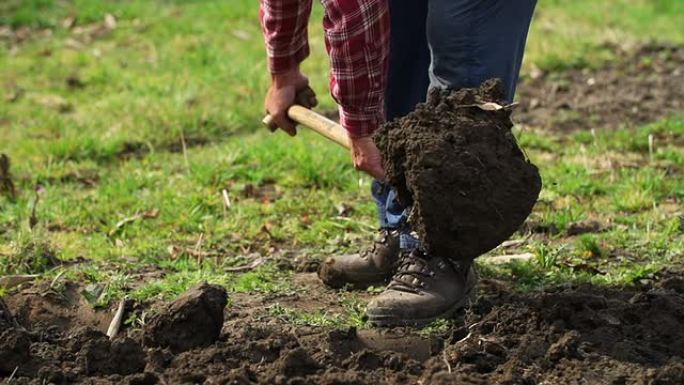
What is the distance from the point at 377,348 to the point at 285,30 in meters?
1.29

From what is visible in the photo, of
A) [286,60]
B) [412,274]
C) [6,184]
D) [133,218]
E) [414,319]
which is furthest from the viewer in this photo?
[6,184]

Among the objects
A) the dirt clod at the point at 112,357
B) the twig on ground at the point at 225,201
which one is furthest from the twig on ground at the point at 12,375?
the twig on ground at the point at 225,201

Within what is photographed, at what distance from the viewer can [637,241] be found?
554 centimetres

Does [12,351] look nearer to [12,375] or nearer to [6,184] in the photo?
[12,375]

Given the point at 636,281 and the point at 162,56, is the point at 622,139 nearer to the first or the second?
the point at 636,281

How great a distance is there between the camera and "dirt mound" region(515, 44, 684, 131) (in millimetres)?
7883

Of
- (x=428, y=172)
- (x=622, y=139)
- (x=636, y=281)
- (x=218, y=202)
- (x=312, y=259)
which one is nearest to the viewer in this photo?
(x=428, y=172)

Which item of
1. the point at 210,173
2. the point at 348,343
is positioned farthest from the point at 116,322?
the point at 210,173

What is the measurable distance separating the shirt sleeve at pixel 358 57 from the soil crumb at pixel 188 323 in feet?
2.72

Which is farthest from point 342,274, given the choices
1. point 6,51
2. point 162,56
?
point 6,51

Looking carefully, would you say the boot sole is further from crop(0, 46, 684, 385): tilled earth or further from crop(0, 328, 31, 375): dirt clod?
crop(0, 328, 31, 375): dirt clod

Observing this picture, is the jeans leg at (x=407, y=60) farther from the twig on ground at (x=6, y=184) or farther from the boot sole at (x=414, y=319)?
the twig on ground at (x=6, y=184)

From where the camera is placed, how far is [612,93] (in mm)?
8484

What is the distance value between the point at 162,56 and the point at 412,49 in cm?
469
